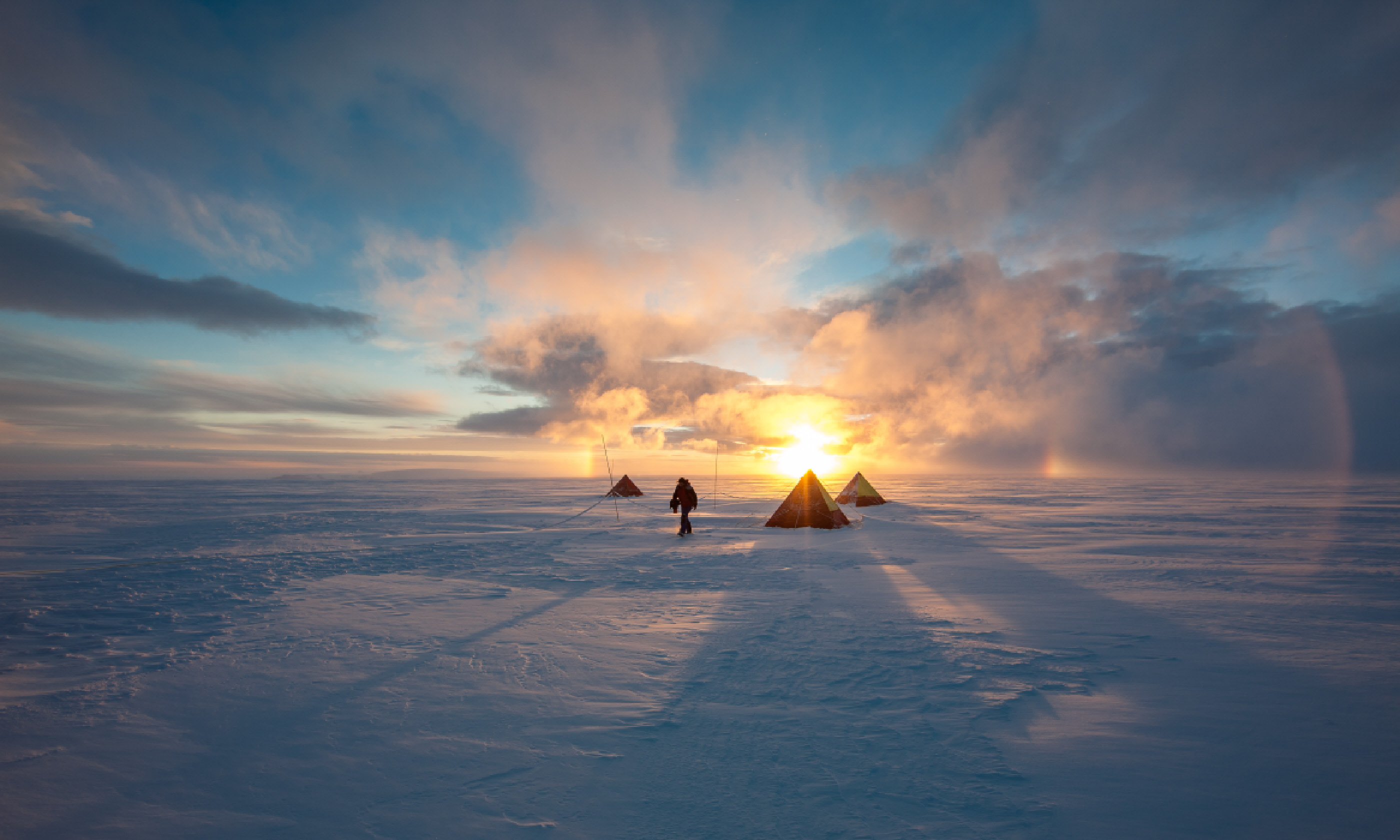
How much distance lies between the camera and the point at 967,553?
1419cm

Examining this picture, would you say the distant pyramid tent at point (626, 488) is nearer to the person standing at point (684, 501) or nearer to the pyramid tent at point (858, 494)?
the pyramid tent at point (858, 494)

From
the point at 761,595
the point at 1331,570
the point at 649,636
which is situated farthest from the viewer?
the point at 1331,570

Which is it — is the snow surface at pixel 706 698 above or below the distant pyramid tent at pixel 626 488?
below

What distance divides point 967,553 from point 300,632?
14.4 m

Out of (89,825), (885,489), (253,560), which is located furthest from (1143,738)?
(885,489)

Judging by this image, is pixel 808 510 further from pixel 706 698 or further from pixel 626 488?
pixel 626 488

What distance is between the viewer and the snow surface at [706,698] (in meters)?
3.60

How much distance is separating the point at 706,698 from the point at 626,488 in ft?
113

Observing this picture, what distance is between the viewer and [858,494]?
30.9 metres

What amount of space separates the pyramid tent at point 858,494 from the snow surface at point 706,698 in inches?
693

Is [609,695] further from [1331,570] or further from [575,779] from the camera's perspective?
[1331,570]

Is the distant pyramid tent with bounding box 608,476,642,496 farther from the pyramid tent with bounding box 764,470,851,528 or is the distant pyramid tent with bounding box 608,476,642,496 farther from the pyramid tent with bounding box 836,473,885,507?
the pyramid tent with bounding box 764,470,851,528

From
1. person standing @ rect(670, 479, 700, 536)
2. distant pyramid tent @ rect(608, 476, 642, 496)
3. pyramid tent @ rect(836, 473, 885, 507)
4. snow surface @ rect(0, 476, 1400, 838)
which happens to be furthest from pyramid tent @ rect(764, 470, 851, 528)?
distant pyramid tent @ rect(608, 476, 642, 496)

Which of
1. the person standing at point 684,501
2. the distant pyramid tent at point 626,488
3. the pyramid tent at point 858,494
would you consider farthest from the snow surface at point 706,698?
the distant pyramid tent at point 626,488
